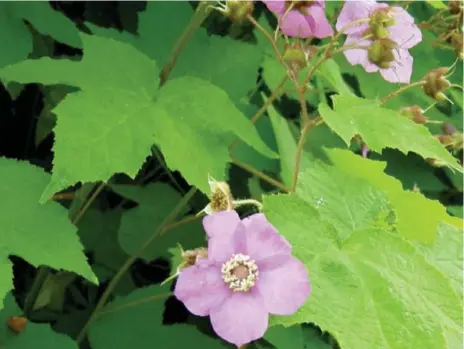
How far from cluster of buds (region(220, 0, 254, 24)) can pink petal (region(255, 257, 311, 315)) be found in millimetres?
329

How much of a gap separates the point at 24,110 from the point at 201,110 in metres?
0.49

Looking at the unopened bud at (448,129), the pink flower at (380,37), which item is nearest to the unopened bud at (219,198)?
the pink flower at (380,37)

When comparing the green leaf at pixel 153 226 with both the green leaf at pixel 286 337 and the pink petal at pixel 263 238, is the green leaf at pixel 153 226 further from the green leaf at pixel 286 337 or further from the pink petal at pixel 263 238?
the pink petal at pixel 263 238

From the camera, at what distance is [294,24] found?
754mm

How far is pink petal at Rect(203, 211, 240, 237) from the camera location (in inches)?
23.9

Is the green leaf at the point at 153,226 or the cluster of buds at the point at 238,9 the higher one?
the cluster of buds at the point at 238,9

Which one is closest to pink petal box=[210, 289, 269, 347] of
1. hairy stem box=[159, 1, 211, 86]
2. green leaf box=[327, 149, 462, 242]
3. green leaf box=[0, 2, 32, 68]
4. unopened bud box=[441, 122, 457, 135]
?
green leaf box=[327, 149, 462, 242]

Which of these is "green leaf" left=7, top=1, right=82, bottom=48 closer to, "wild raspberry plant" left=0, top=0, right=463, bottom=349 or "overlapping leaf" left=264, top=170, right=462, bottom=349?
"wild raspberry plant" left=0, top=0, right=463, bottom=349

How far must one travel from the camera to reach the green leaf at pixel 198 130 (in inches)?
29.3

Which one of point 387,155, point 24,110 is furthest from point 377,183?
point 24,110

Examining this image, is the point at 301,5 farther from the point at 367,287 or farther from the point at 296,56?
the point at 367,287

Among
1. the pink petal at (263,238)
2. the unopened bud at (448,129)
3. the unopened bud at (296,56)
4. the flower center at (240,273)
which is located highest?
the unopened bud at (296,56)

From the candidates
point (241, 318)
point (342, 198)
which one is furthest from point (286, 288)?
point (342, 198)

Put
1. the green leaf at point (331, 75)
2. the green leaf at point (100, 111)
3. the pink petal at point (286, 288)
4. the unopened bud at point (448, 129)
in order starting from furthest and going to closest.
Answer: the unopened bud at point (448, 129), the green leaf at point (331, 75), the green leaf at point (100, 111), the pink petal at point (286, 288)
